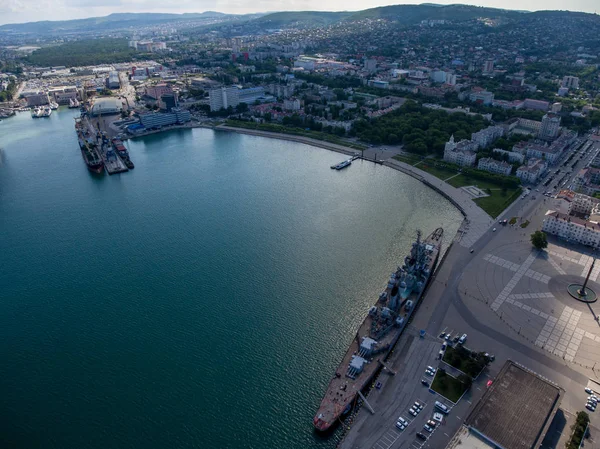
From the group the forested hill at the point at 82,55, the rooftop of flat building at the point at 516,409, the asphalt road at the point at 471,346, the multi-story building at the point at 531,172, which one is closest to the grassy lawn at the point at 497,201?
the multi-story building at the point at 531,172

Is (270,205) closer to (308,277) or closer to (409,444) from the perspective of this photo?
(308,277)

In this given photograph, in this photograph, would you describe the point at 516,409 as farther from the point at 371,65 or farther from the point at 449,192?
the point at 371,65

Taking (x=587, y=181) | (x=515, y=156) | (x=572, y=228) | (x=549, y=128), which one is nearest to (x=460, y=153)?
(x=515, y=156)

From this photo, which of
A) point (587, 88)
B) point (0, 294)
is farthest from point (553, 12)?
point (0, 294)

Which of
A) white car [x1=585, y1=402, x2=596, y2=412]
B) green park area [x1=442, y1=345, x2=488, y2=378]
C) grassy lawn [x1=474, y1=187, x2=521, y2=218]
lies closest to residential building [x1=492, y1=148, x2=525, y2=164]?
grassy lawn [x1=474, y1=187, x2=521, y2=218]

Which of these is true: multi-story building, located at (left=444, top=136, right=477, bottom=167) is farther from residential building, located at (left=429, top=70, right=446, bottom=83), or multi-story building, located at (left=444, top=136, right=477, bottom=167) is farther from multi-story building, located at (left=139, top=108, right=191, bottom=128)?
residential building, located at (left=429, top=70, right=446, bottom=83)

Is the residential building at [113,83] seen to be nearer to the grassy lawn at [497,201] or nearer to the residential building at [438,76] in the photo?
the residential building at [438,76]
